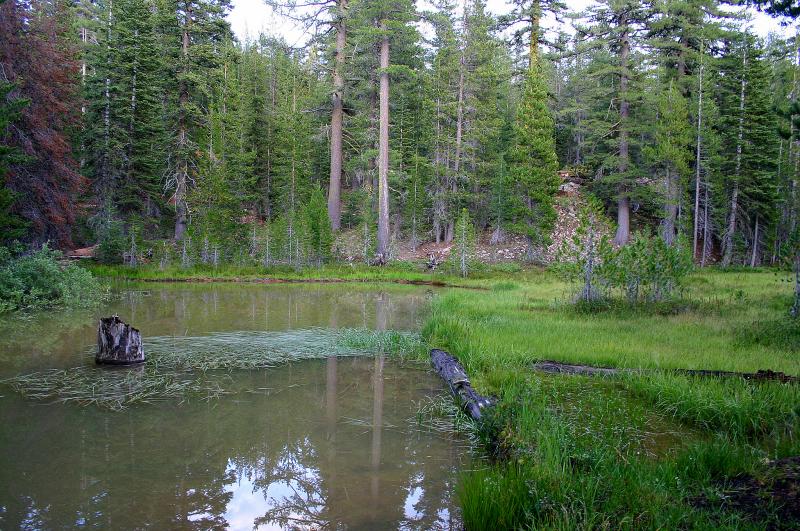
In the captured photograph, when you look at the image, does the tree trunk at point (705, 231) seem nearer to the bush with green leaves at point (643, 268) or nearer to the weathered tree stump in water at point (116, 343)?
the bush with green leaves at point (643, 268)

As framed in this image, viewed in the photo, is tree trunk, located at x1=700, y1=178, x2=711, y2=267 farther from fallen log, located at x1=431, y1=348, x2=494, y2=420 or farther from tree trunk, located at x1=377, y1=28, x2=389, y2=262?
fallen log, located at x1=431, y1=348, x2=494, y2=420

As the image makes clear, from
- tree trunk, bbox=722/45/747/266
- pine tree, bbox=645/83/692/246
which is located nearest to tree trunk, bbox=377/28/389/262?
pine tree, bbox=645/83/692/246

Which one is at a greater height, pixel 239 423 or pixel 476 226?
pixel 476 226

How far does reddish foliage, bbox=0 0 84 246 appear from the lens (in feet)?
54.1

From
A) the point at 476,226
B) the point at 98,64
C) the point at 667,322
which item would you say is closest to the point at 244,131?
the point at 98,64

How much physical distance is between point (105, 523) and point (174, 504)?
507 millimetres

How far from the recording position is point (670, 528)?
3.12 metres

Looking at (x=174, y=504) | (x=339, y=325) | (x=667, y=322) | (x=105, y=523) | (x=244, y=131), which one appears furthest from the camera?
(x=244, y=131)

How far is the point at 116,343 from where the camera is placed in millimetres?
8555

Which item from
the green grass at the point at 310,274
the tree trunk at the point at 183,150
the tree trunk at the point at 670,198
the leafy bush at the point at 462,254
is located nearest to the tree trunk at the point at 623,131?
the tree trunk at the point at 670,198

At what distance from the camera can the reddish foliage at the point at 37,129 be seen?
16.5 meters

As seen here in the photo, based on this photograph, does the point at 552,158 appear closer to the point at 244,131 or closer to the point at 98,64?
the point at 244,131

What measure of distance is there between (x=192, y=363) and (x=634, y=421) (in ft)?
22.6

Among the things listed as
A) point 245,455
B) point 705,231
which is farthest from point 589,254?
point 705,231
